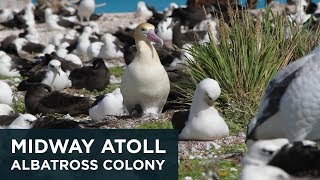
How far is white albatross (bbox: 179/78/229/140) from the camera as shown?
30.2 feet

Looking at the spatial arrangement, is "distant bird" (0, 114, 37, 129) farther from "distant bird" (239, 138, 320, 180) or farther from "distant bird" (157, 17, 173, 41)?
"distant bird" (157, 17, 173, 41)

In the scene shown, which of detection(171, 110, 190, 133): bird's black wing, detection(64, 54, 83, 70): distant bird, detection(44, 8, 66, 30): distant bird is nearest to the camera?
detection(171, 110, 190, 133): bird's black wing

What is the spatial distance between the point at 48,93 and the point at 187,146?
3.85m

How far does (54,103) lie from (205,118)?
3.47 meters

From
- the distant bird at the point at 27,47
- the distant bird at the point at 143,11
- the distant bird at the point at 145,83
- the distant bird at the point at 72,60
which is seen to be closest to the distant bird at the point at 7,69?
the distant bird at the point at 72,60

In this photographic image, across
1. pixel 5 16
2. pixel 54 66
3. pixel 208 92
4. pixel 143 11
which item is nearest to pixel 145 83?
pixel 208 92

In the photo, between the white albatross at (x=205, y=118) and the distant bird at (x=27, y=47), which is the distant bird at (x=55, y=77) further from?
the distant bird at (x=27, y=47)

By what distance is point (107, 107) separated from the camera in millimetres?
11156

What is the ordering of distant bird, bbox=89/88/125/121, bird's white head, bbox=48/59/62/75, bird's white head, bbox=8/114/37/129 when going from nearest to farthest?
bird's white head, bbox=8/114/37/129
distant bird, bbox=89/88/125/121
bird's white head, bbox=48/59/62/75

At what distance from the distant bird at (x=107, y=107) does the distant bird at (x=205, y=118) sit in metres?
2.03

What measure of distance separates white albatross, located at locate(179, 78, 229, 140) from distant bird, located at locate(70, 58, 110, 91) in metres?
5.20

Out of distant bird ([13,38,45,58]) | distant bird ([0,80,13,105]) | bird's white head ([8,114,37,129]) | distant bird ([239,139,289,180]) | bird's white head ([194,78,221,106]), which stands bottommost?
distant bird ([13,38,45,58])

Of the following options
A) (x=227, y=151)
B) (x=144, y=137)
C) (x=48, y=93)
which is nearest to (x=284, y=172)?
(x=227, y=151)

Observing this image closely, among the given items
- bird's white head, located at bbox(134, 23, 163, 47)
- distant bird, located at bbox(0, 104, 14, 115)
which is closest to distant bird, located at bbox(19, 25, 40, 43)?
distant bird, located at bbox(0, 104, 14, 115)
